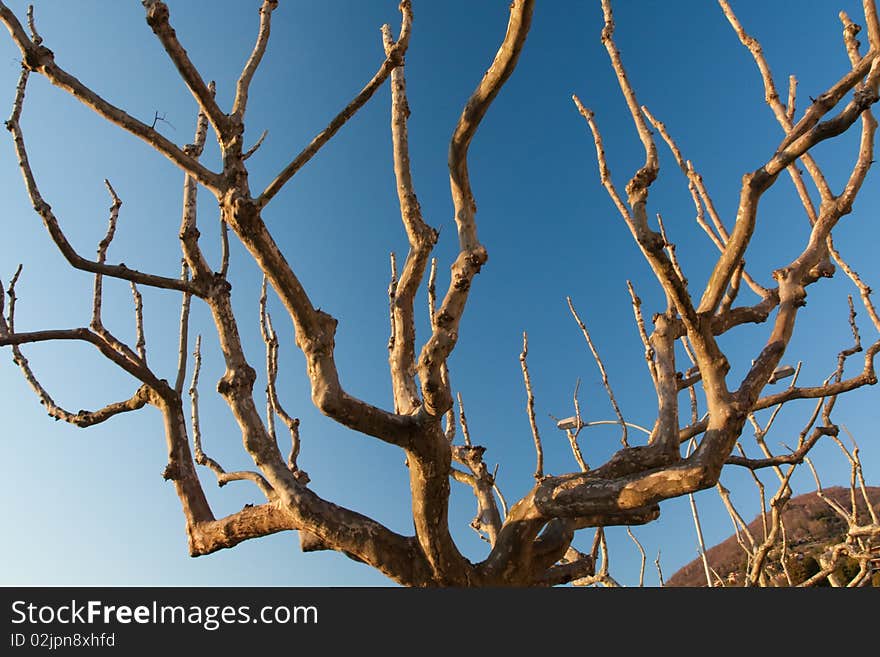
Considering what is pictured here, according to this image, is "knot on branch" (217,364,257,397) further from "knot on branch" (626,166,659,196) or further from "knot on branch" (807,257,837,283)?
"knot on branch" (807,257,837,283)

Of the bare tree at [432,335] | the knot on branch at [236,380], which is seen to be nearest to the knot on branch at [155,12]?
the bare tree at [432,335]

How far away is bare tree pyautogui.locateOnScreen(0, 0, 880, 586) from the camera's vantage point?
3166mm

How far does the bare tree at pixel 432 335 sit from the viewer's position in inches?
125

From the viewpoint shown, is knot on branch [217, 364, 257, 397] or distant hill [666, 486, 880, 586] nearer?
knot on branch [217, 364, 257, 397]

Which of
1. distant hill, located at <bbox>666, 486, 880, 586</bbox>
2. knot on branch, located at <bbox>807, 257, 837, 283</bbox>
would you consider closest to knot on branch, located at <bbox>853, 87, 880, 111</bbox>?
knot on branch, located at <bbox>807, 257, 837, 283</bbox>

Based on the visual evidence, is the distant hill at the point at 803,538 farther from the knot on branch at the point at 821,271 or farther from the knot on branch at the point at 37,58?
the knot on branch at the point at 37,58

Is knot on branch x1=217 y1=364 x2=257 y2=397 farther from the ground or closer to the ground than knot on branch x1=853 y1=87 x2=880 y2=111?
closer to the ground

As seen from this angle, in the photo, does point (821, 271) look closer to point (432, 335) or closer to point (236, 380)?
point (432, 335)

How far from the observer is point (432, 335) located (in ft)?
10.9

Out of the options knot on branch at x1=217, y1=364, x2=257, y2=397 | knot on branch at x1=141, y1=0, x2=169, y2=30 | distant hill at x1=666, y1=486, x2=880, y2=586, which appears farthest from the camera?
distant hill at x1=666, y1=486, x2=880, y2=586

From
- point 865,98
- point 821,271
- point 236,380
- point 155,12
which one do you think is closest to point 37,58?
point 155,12

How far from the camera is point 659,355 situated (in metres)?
3.96

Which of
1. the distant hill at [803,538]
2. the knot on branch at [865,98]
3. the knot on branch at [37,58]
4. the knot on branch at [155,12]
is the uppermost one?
the knot on branch at [37,58]

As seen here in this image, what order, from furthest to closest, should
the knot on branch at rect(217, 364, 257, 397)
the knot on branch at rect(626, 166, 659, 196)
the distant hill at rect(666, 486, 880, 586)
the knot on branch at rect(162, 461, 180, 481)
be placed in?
the distant hill at rect(666, 486, 880, 586), the knot on branch at rect(162, 461, 180, 481), the knot on branch at rect(217, 364, 257, 397), the knot on branch at rect(626, 166, 659, 196)
